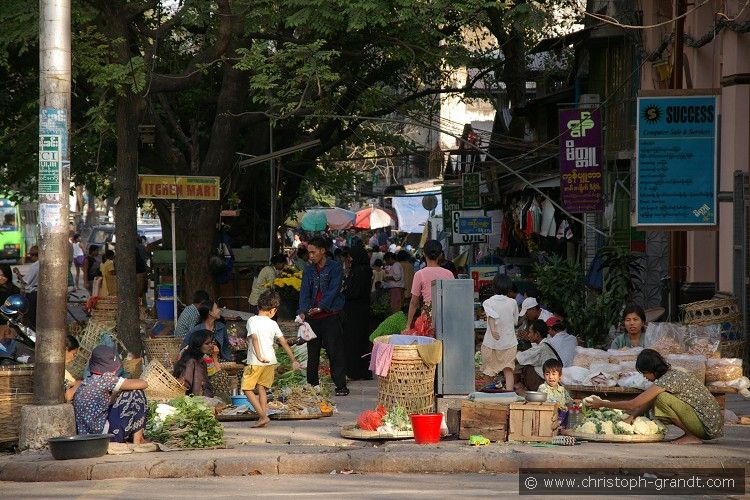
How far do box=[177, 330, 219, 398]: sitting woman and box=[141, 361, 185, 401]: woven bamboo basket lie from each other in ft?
1.22

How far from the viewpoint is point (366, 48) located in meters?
Answer: 22.1

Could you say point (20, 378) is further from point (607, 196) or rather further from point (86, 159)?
point (86, 159)

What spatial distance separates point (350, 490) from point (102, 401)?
10.3 feet

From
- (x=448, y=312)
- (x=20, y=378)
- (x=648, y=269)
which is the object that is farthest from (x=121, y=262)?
(x=648, y=269)

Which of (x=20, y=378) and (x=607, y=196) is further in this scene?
(x=607, y=196)

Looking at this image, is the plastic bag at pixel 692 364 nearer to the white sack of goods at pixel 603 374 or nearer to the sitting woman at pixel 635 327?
the white sack of goods at pixel 603 374

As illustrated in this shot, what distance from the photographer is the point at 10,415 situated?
11.9 meters

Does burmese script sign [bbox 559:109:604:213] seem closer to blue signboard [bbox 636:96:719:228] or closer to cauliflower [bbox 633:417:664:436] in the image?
blue signboard [bbox 636:96:719:228]

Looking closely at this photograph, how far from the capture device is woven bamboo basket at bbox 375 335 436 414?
38.1ft

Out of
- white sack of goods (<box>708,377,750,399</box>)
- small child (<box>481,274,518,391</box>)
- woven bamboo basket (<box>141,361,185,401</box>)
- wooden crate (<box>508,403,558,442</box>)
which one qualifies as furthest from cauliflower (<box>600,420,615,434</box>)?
woven bamboo basket (<box>141,361,185,401</box>)

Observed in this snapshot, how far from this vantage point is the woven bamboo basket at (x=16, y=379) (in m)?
11.9

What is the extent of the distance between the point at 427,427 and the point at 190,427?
2.13 m

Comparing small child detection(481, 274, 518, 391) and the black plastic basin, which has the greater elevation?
small child detection(481, 274, 518, 391)

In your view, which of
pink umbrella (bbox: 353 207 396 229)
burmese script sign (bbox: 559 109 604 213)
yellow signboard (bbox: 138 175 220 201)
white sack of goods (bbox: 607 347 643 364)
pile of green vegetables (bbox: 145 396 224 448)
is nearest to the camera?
pile of green vegetables (bbox: 145 396 224 448)
